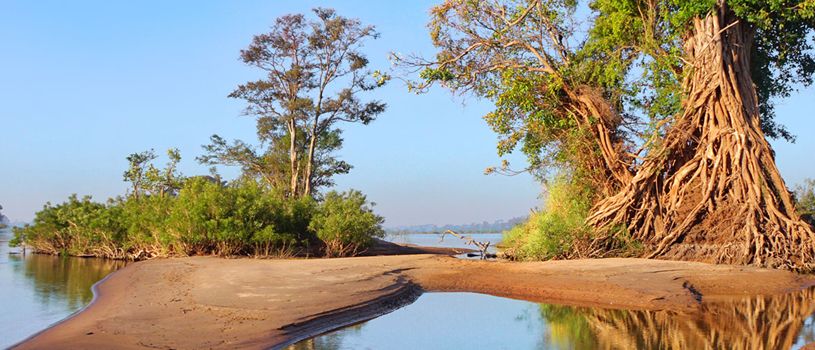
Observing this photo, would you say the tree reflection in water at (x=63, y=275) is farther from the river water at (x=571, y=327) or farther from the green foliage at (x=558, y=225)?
the green foliage at (x=558, y=225)

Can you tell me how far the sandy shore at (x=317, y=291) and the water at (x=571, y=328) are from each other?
0.49 meters

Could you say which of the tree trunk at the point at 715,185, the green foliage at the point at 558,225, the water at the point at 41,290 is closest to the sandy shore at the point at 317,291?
the water at the point at 41,290

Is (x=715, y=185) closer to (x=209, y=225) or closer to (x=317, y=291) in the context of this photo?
(x=317, y=291)

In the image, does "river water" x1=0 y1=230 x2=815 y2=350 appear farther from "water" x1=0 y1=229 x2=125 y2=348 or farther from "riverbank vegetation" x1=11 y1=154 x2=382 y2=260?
"riverbank vegetation" x1=11 y1=154 x2=382 y2=260

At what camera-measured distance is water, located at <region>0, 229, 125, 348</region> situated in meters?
9.92

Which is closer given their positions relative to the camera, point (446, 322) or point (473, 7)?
point (446, 322)

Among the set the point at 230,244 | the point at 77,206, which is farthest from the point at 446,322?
the point at 77,206

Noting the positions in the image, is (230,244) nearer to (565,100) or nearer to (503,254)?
(503,254)

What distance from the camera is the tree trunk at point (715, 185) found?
15.8m

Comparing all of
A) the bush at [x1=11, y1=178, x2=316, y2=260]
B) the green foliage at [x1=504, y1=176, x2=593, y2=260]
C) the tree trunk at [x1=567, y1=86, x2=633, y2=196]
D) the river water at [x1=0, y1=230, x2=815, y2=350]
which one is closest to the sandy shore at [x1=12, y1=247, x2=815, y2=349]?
the river water at [x1=0, y1=230, x2=815, y2=350]

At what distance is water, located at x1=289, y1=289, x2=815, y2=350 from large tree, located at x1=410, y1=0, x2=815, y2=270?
4.83 meters

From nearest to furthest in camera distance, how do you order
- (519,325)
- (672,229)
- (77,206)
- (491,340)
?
(491,340) → (519,325) → (672,229) → (77,206)

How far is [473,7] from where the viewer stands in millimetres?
19766

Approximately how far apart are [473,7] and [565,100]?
4160 mm
